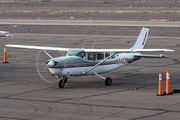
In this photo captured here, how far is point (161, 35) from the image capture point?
3988 centimetres

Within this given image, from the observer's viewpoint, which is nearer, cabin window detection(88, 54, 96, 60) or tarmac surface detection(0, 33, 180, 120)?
tarmac surface detection(0, 33, 180, 120)

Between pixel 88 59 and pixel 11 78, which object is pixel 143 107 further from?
pixel 11 78

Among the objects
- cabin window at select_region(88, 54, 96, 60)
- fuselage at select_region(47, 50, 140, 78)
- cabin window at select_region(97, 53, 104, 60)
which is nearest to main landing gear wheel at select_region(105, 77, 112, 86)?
fuselage at select_region(47, 50, 140, 78)

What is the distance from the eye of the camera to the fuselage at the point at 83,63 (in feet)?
45.8

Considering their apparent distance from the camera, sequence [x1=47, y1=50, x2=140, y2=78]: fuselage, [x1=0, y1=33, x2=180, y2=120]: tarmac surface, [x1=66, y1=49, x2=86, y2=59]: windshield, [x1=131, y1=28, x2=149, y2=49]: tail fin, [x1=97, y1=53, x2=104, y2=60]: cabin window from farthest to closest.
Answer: [x1=131, y1=28, x2=149, y2=49]: tail fin < [x1=97, y1=53, x2=104, y2=60]: cabin window < [x1=66, y1=49, x2=86, y2=59]: windshield < [x1=47, y1=50, x2=140, y2=78]: fuselage < [x1=0, y1=33, x2=180, y2=120]: tarmac surface

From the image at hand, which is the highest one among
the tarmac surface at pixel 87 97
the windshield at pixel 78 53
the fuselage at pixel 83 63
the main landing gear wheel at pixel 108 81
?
the windshield at pixel 78 53

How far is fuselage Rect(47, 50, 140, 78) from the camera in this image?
14.0 m

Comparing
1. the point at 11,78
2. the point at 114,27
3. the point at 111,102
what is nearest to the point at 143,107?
the point at 111,102

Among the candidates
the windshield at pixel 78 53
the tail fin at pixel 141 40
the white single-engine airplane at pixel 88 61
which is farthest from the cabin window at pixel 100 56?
the tail fin at pixel 141 40

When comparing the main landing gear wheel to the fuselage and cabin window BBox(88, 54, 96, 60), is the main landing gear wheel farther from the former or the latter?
cabin window BBox(88, 54, 96, 60)

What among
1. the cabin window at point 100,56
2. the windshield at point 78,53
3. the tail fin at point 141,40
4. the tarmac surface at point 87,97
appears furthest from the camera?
the tail fin at point 141,40

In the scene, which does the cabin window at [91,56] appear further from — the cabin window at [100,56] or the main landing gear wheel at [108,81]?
the main landing gear wheel at [108,81]

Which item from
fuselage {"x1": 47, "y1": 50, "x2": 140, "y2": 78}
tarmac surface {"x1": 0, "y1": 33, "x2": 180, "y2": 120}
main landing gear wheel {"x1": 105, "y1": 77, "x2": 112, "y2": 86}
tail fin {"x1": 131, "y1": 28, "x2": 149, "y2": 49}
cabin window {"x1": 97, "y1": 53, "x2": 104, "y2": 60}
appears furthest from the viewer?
tail fin {"x1": 131, "y1": 28, "x2": 149, "y2": 49}

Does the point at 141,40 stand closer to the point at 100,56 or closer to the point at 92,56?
the point at 100,56
